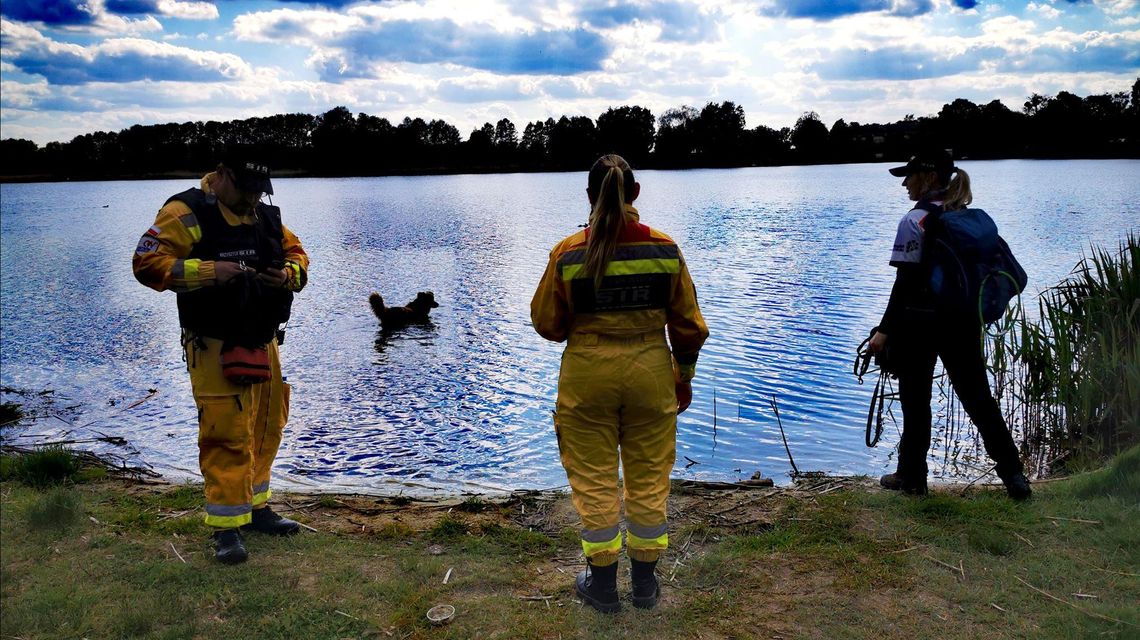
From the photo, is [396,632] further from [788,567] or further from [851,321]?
[851,321]

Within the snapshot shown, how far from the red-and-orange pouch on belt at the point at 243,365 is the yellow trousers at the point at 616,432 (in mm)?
1852

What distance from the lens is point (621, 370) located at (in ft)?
12.4

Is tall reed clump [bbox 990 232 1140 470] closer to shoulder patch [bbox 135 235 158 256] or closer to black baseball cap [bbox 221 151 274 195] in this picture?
black baseball cap [bbox 221 151 274 195]

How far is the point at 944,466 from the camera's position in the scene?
7.53 metres

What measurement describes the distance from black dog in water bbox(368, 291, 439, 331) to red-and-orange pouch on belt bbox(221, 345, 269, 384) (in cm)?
1058

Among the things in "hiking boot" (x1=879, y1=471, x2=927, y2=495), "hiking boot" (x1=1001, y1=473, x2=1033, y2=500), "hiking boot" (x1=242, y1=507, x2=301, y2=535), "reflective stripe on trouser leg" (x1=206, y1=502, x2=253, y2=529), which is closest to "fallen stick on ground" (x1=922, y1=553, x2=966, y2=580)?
"hiking boot" (x1=879, y1=471, x2=927, y2=495)

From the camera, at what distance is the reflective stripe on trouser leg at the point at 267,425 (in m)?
4.95

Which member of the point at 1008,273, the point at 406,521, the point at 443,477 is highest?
the point at 1008,273

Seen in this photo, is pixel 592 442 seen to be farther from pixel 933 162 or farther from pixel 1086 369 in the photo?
pixel 1086 369

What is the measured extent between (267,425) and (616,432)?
2.39 m

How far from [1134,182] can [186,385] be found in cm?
5071

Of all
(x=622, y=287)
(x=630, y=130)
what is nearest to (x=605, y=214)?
(x=622, y=287)

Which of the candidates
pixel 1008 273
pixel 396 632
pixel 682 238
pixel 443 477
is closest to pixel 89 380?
pixel 443 477

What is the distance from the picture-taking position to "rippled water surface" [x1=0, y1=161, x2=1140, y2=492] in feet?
27.3
